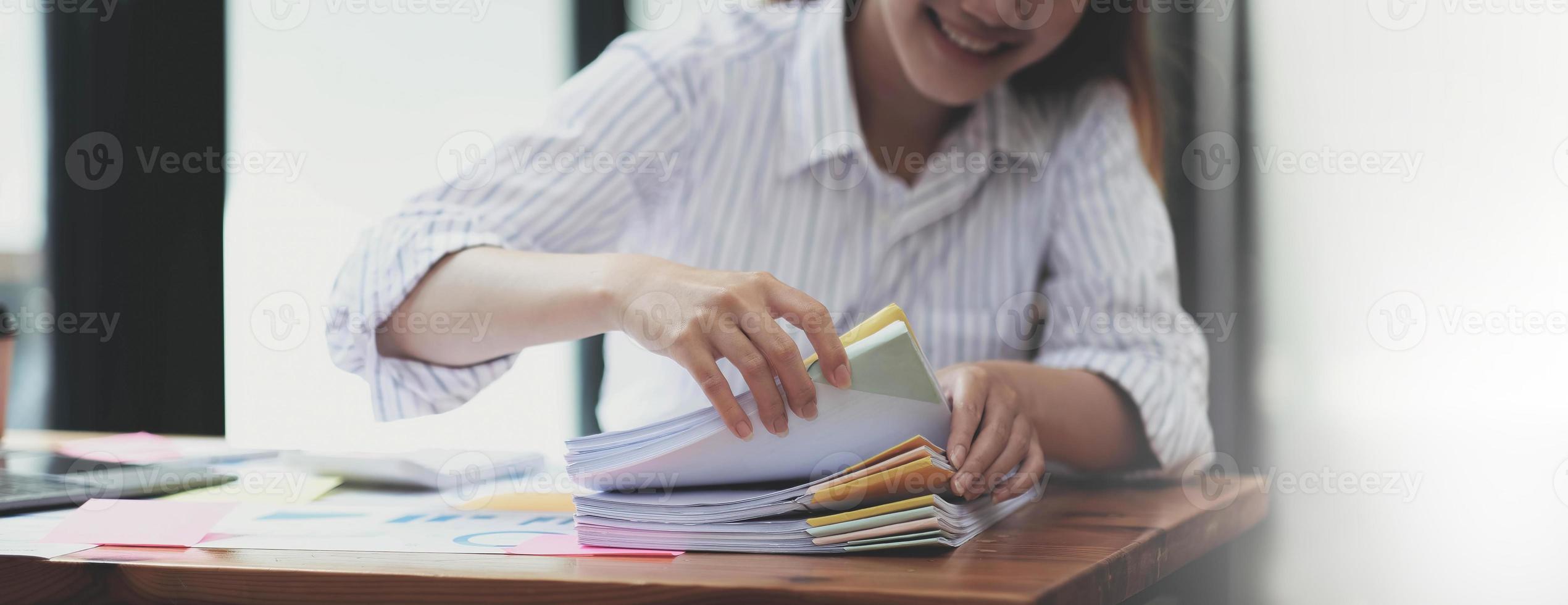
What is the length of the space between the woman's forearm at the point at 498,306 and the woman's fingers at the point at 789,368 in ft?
0.47

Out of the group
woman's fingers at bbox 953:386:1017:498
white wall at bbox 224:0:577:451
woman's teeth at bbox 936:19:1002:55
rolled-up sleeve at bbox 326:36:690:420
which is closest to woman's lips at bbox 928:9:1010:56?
woman's teeth at bbox 936:19:1002:55

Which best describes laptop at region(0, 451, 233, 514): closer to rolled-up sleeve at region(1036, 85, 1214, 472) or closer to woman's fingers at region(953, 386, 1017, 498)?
woman's fingers at region(953, 386, 1017, 498)

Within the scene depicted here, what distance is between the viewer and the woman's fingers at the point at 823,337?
0.55m

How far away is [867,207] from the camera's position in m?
1.09

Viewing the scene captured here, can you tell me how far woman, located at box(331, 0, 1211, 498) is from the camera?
0.85 meters

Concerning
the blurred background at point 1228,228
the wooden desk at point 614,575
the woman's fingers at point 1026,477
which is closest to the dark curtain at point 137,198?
the blurred background at point 1228,228

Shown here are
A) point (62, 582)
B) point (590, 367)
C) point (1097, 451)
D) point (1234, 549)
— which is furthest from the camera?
point (590, 367)

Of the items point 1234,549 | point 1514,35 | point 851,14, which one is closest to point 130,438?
point 851,14

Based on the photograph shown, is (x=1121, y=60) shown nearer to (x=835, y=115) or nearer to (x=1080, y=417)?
(x=835, y=115)

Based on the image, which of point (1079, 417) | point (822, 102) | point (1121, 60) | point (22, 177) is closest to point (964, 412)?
point (1079, 417)

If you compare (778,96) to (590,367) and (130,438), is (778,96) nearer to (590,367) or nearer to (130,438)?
(130,438)

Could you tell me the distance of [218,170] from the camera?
1.82 m

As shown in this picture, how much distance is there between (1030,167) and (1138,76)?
0.17 m

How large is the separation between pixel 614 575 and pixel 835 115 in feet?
2.18
